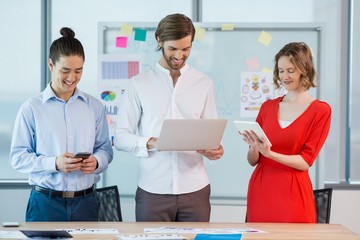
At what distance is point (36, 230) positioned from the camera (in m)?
2.68

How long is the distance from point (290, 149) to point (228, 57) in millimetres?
1696

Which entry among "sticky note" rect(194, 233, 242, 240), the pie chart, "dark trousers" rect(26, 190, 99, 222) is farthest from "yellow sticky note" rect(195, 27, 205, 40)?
"sticky note" rect(194, 233, 242, 240)

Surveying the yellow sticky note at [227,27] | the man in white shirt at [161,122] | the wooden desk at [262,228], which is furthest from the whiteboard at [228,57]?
the wooden desk at [262,228]

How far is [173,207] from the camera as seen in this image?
316 centimetres

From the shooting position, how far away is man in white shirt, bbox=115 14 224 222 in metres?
3.16

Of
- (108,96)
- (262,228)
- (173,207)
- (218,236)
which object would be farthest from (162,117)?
(108,96)

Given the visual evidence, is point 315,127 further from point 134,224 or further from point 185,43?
point 134,224

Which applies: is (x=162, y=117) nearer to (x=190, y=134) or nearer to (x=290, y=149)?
(x=190, y=134)

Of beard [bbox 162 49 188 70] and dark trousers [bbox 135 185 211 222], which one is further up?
beard [bbox 162 49 188 70]

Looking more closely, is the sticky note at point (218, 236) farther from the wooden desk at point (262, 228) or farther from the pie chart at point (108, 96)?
the pie chart at point (108, 96)

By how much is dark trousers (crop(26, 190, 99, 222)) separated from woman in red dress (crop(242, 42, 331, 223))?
796 mm

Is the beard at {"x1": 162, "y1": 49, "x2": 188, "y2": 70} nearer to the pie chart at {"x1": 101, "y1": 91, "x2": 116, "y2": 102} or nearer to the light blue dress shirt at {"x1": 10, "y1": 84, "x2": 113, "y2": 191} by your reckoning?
the light blue dress shirt at {"x1": 10, "y1": 84, "x2": 113, "y2": 191}

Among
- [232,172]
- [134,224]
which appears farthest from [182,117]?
[232,172]

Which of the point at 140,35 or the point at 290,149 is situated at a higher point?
the point at 140,35
